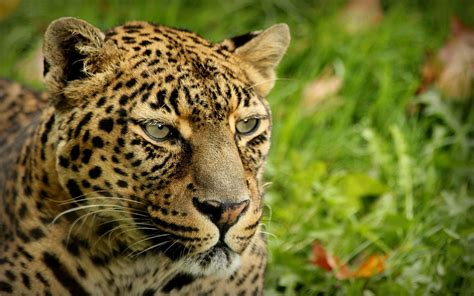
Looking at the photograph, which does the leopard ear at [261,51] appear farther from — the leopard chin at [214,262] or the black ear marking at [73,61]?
the leopard chin at [214,262]

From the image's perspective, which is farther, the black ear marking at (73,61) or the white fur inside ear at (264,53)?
Result: the white fur inside ear at (264,53)

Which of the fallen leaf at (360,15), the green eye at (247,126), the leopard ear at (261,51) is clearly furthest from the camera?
the fallen leaf at (360,15)

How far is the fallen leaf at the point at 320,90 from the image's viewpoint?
23.4 ft

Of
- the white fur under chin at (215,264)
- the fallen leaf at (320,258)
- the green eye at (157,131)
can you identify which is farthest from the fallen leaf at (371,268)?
the green eye at (157,131)

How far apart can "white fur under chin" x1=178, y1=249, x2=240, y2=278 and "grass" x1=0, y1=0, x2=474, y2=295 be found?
0.84 m

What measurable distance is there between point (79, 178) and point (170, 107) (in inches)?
21.1

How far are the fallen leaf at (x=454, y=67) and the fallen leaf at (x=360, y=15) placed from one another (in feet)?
2.14

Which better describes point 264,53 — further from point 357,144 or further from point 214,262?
point 357,144

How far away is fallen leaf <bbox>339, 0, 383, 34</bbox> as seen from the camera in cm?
774

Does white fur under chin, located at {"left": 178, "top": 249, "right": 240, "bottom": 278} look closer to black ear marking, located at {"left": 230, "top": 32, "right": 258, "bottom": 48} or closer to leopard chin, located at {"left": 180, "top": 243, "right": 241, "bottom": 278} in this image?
leopard chin, located at {"left": 180, "top": 243, "right": 241, "bottom": 278}

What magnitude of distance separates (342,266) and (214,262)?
1.66 m

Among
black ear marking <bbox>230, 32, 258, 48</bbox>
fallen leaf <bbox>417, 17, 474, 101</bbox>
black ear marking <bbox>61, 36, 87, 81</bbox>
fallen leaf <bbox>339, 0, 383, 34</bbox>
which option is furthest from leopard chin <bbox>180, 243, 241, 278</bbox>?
fallen leaf <bbox>339, 0, 383, 34</bbox>

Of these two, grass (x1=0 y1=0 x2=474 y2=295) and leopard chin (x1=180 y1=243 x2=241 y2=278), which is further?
grass (x1=0 y1=0 x2=474 y2=295)

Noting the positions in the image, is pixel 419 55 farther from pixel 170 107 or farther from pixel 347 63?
pixel 170 107
